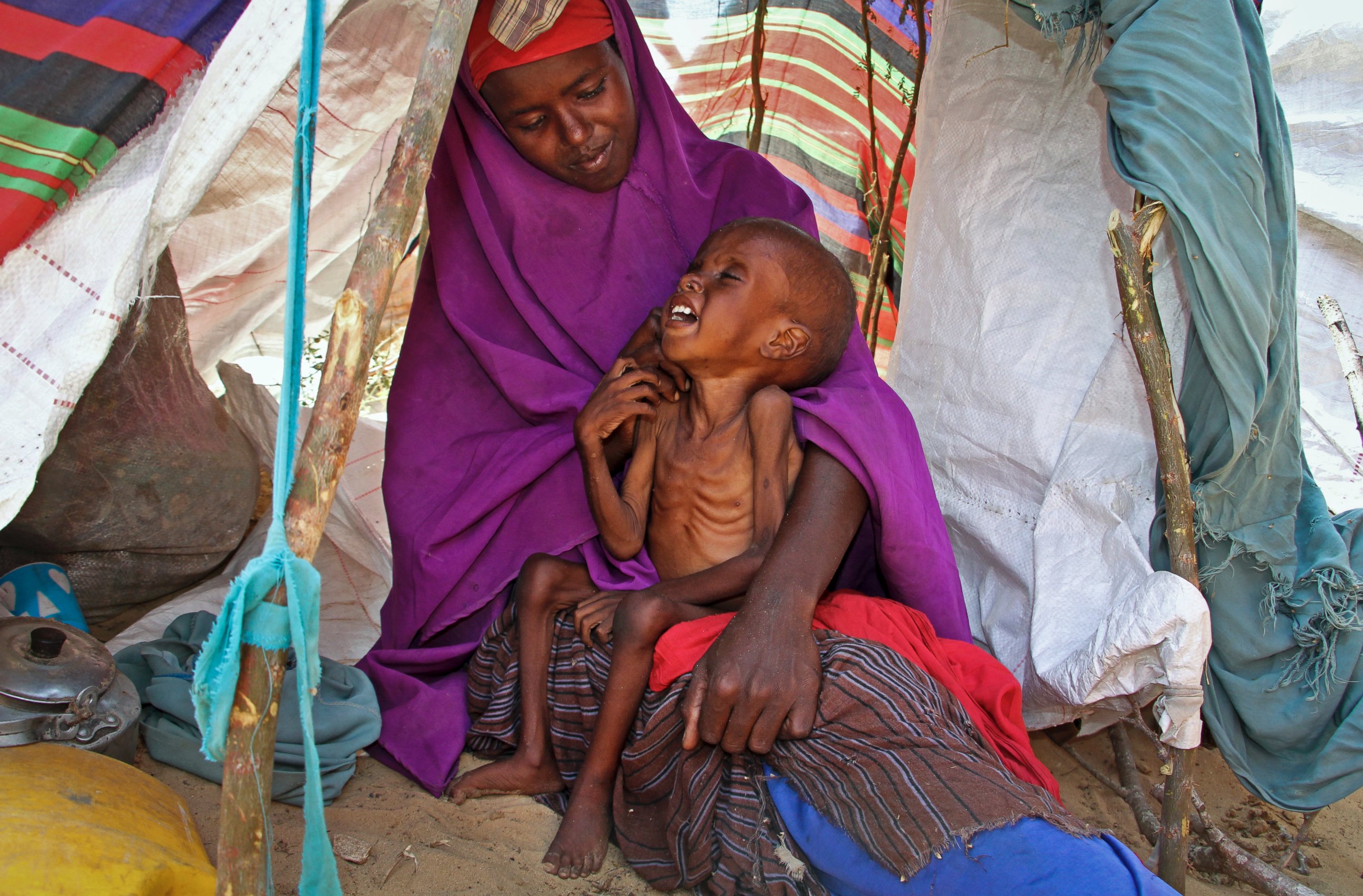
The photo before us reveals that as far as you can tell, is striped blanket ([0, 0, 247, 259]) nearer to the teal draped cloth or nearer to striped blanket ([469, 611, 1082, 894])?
striped blanket ([469, 611, 1082, 894])

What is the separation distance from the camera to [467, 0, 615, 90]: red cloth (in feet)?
7.62

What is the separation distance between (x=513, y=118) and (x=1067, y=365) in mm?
1617

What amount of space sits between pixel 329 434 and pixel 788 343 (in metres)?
1.11

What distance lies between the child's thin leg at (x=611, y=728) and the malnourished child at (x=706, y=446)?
0.32 feet

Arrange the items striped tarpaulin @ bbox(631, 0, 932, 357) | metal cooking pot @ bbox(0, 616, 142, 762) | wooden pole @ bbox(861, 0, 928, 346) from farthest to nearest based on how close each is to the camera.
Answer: striped tarpaulin @ bbox(631, 0, 932, 357)
wooden pole @ bbox(861, 0, 928, 346)
metal cooking pot @ bbox(0, 616, 142, 762)

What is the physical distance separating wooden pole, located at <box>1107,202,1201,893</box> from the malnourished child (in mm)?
599

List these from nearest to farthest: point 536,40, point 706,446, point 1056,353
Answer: point 706,446, point 536,40, point 1056,353

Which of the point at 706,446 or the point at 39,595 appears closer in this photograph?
the point at 706,446

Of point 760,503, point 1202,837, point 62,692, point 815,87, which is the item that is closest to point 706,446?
point 760,503

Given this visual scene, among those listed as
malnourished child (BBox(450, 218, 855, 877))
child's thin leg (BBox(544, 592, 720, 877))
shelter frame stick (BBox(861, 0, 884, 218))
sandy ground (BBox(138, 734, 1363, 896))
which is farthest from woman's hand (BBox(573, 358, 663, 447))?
shelter frame stick (BBox(861, 0, 884, 218))

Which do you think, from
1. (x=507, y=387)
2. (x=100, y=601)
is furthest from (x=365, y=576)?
(x=507, y=387)

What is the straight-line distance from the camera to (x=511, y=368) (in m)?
2.48

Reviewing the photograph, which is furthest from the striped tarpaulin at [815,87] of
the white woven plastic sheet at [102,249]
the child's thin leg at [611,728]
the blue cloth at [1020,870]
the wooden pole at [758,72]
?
the blue cloth at [1020,870]

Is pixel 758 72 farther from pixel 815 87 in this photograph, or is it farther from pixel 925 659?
pixel 925 659
